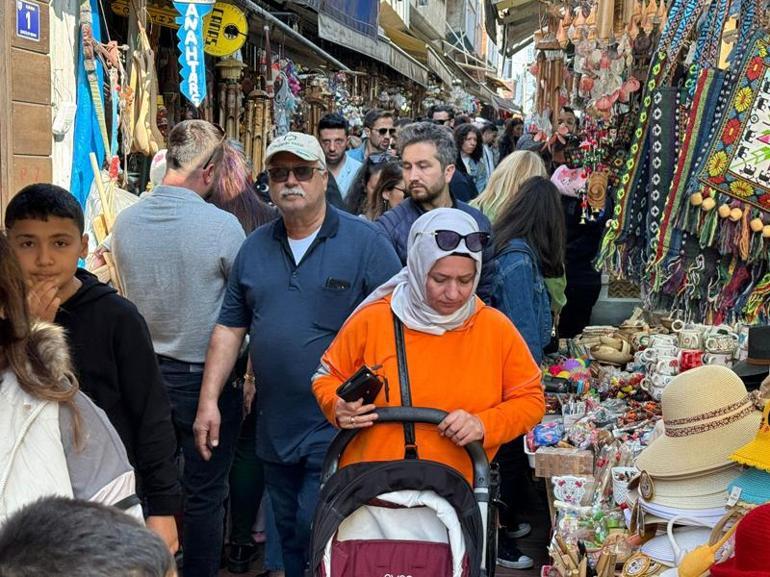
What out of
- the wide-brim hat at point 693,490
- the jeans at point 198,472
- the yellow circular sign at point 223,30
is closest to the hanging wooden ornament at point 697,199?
the wide-brim hat at point 693,490

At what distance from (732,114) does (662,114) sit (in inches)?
14.9

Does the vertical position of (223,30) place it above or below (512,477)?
above

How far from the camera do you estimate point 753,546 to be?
2453mm

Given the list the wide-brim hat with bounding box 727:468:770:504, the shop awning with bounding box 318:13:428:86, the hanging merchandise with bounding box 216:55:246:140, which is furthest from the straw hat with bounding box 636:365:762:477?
the shop awning with bounding box 318:13:428:86

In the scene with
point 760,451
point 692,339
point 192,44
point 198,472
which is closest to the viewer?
point 760,451

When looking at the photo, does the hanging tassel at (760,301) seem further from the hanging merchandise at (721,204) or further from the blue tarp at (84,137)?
the blue tarp at (84,137)

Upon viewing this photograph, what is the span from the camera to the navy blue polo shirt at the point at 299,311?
3877mm

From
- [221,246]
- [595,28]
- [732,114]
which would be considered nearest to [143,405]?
[221,246]

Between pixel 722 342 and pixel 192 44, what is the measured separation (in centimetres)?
358

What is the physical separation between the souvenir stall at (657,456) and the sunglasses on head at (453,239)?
2.52ft

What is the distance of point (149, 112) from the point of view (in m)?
7.11

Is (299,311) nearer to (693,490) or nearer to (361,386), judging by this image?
(361,386)

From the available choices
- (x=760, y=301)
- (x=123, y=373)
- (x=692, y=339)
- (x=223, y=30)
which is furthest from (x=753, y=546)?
(x=223, y=30)

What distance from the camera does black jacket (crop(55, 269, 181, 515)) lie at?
291 centimetres
